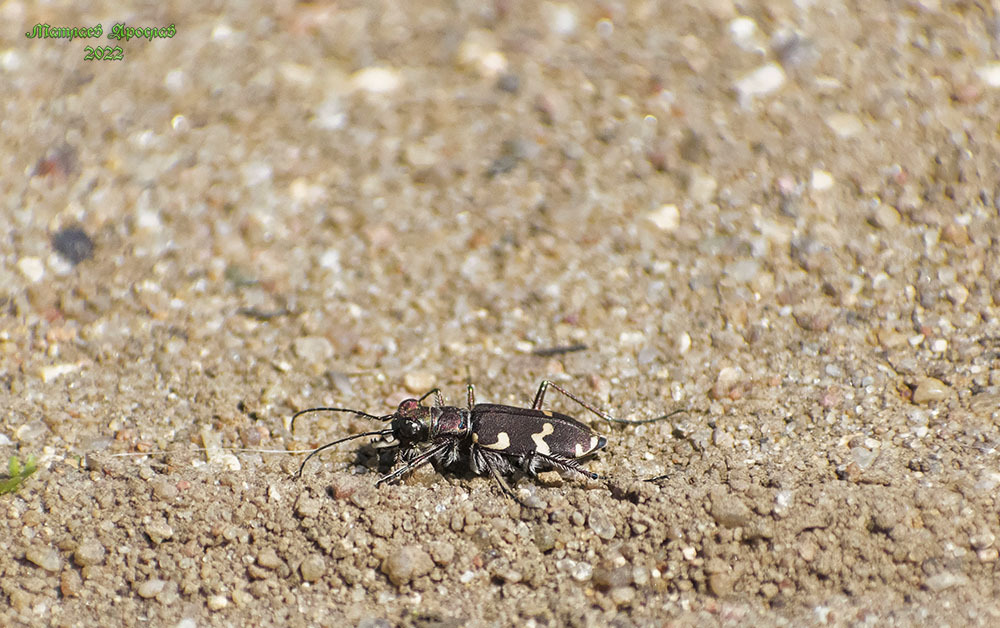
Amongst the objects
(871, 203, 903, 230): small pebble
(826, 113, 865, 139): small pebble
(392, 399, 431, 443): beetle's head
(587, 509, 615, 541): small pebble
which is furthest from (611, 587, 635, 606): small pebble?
(826, 113, 865, 139): small pebble

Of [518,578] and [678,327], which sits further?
[678,327]

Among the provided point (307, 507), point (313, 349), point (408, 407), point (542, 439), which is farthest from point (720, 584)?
point (313, 349)

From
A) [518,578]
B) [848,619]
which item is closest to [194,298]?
[518,578]

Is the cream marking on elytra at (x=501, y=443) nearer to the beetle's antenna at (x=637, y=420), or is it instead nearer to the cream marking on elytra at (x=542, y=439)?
the cream marking on elytra at (x=542, y=439)

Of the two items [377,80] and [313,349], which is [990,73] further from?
[313,349]

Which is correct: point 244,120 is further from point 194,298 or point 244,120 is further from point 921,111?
point 921,111
